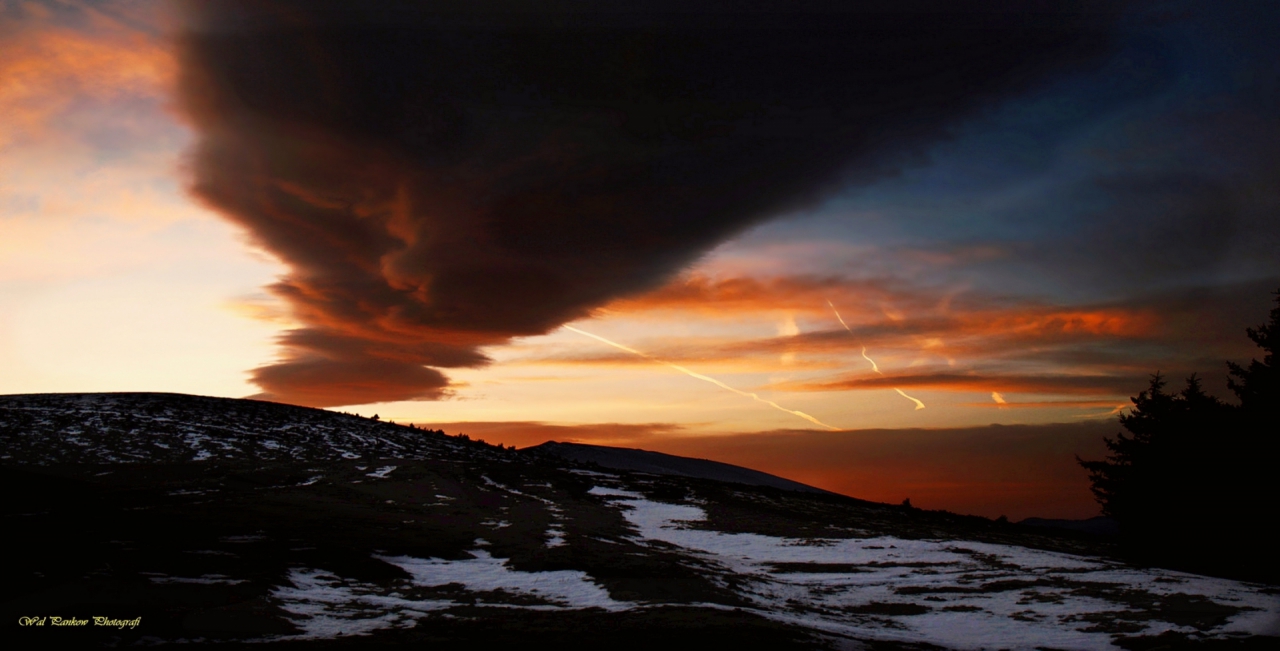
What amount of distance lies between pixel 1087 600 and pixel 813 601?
11653 mm

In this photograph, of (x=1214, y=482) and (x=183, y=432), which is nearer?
(x=1214, y=482)

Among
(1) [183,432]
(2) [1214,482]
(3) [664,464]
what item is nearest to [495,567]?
(2) [1214,482]

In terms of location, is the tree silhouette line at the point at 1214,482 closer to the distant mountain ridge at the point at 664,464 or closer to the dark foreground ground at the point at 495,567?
the dark foreground ground at the point at 495,567

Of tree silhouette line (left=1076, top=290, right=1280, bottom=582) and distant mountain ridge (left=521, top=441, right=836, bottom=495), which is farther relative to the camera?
distant mountain ridge (left=521, top=441, right=836, bottom=495)

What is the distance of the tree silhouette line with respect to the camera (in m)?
42.8

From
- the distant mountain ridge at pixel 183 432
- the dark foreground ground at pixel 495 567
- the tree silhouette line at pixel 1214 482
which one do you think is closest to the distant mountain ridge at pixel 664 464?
the distant mountain ridge at pixel 183 432

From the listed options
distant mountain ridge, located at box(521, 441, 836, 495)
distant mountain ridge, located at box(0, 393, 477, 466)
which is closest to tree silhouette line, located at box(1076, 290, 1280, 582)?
distant mountain ridge, located at box(0, 393, 477, 466)

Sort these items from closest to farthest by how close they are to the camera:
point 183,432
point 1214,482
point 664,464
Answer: point 1214,482 → point 183,432 → point 664,464

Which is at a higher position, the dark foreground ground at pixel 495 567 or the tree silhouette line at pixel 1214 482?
the tree silhouette line at pixel 1214 482

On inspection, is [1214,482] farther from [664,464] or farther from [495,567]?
[664,464]

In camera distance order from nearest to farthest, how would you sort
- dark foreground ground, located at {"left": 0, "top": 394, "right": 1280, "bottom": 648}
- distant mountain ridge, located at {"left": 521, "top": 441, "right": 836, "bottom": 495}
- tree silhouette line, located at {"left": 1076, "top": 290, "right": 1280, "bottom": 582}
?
dark foreground ground, located at {"left": 0, "top": 394, "right": 1280, "bottom": 648} → tree silhouette line, located at {"left": 1076, "top": 290, "right": 1280, "bottom": 582} → distant mountain ridge, located at {"left": 521, "top": 441, "right": 836, "bottom": 495}

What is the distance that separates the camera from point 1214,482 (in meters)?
44.5

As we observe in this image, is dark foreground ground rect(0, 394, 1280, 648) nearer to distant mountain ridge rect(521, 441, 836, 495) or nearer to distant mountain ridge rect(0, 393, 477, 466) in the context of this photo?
distant mountain ridge rect(0, 393, 477, 466)

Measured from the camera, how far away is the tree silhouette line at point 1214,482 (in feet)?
140
